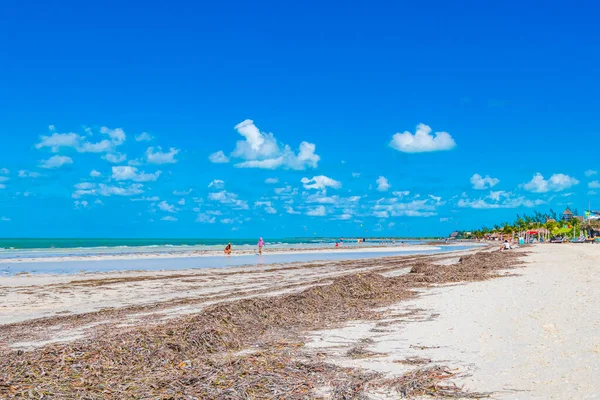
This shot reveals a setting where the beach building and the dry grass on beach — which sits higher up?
the beach building

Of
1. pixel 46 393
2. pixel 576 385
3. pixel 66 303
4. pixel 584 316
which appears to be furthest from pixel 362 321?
pixel 66 303

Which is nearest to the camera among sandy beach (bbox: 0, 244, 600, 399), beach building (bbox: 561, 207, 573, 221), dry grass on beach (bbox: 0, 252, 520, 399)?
dry grass on beach (bbox: 0, 252, 520, 399)

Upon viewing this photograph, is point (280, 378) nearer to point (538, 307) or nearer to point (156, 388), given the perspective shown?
point (156, 388)

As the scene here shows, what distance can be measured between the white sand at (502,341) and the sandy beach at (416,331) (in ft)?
0.06

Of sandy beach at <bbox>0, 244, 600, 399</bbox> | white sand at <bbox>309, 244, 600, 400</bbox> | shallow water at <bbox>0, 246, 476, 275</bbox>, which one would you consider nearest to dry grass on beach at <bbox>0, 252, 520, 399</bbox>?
sandy beach at <bbox>0, 244, 600, 399</bbox>

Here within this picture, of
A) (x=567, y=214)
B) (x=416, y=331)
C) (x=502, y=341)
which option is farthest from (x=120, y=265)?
(x=567, y=214)

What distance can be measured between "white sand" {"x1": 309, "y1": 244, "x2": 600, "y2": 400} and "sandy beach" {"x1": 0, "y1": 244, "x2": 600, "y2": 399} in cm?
2

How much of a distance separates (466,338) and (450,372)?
7.90 ft

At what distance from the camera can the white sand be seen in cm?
649

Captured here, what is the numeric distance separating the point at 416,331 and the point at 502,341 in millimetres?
1719

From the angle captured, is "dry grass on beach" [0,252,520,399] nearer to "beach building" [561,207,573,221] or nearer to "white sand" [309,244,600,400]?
"white sand" [309,244,600,400]

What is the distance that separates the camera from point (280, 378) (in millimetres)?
6691

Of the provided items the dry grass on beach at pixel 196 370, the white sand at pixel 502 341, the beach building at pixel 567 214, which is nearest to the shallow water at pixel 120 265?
the white sand at pixel 502 341

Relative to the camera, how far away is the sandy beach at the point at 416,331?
6.68m
